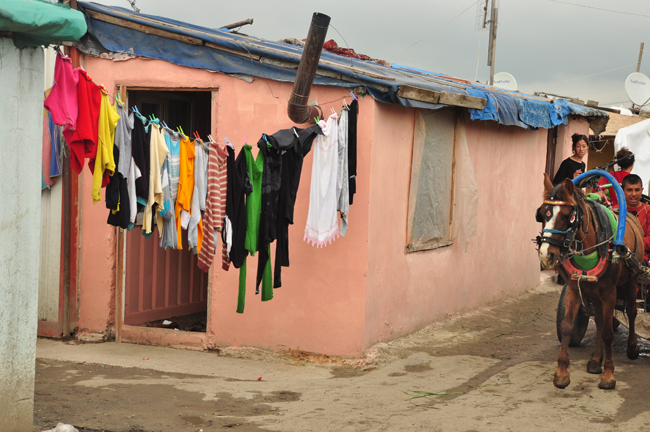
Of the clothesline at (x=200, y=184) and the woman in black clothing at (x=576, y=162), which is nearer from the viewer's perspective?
the clothesline at (x=200, y=184)

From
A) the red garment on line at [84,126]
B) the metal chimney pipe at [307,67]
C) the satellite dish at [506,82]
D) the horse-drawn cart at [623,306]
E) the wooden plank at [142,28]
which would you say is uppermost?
the satellite dish at [506,82]

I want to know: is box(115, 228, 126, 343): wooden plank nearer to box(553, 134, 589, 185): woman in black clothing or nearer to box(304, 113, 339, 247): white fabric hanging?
box(304, 113, 339, 247): white fabric hanging

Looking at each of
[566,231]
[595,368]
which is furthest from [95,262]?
[595,368]

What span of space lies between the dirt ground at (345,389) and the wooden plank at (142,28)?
332 centimetres

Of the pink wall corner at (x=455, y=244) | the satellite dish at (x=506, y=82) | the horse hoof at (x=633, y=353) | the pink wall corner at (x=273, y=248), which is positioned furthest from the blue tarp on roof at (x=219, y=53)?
the satellite dish at (x=506, y=82)

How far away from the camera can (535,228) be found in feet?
37.0

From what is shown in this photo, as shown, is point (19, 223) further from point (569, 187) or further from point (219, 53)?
point (569, 187)

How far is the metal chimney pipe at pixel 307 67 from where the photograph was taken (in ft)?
17.1

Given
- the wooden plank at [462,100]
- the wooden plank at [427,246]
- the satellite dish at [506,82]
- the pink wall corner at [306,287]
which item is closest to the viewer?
the pink wall corner at [306,287]

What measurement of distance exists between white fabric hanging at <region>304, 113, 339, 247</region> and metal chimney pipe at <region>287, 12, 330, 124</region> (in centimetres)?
30

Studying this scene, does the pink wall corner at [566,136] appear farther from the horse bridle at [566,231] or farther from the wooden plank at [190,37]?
the horse bridle at [566,231]

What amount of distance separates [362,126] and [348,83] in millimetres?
441

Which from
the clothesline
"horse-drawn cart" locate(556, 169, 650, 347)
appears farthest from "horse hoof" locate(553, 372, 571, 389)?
the clothesline

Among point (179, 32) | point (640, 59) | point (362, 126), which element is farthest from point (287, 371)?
point (640, 59)
